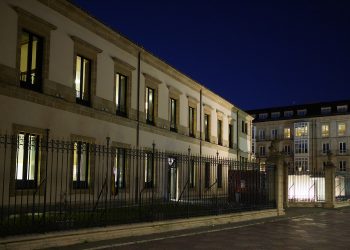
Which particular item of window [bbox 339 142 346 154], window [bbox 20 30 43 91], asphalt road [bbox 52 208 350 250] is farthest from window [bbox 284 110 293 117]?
window [bbox 20 30 43 91]

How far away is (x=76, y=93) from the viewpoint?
1955 cm

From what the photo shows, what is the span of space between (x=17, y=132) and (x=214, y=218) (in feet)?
25.0

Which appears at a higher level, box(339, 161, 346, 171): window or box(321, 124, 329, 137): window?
box(321, 124, 329, 137): window

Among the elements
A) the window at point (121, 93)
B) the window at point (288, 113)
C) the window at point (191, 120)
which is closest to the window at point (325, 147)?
the window at point (288, 113)

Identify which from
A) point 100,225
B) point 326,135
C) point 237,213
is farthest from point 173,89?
point 326,135

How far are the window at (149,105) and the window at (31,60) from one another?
29.8ft

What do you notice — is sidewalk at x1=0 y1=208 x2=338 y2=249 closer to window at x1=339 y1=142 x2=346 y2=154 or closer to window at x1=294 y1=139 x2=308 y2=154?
window at x1=339 y1=142 x2=346 y2=154

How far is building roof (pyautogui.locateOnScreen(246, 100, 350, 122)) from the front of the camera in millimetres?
71812

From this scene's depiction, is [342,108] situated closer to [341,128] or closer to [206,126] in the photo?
[341,128]

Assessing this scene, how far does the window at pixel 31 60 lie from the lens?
55.4 feet

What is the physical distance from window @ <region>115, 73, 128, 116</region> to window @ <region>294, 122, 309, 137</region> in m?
55.9

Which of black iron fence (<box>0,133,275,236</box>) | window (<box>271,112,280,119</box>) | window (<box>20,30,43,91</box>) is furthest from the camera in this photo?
window (<box>271,112,280,119</box>)

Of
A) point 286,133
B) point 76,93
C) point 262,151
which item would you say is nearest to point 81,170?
point 76,93

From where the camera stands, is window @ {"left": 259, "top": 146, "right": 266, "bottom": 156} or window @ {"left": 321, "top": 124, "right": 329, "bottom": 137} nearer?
window @ {"left": 321, "top": 124, "right": 329, "bottom": 137}
